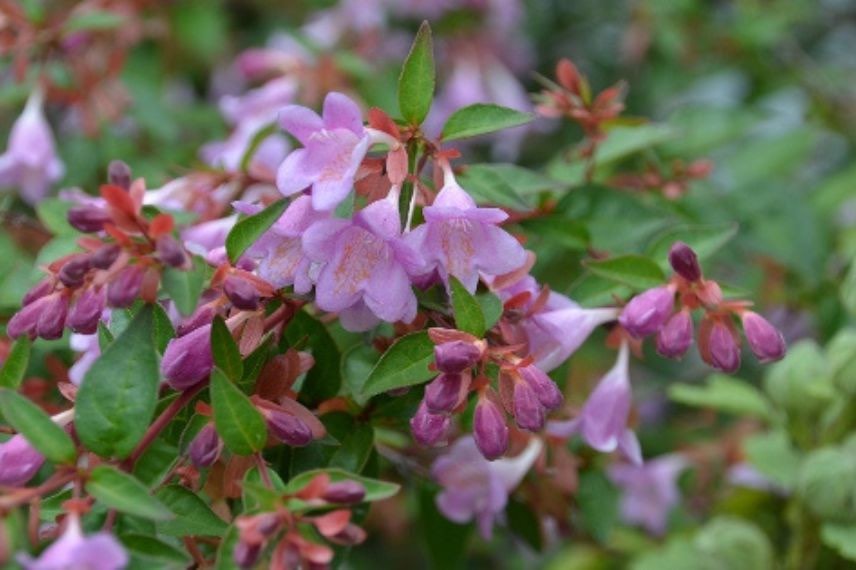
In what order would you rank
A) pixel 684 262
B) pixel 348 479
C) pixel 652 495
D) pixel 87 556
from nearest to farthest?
1. pixel 87 556
2. pixel 348 479
3. pixel 684 262
4. pixel 652 495

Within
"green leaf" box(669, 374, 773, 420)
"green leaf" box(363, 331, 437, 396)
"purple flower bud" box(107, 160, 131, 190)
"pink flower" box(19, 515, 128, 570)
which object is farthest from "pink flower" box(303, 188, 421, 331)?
"green leaf" box(669, 374, 773, 420)

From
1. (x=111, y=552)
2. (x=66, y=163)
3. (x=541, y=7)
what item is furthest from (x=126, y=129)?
(x=111, y=552)

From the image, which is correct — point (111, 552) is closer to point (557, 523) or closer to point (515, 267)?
point (515, 267)

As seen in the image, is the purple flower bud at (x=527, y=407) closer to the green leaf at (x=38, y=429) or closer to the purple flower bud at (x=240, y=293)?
the purple flower bud at (x=240, y=293)

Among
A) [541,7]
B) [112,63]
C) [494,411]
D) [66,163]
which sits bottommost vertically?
[541,7]

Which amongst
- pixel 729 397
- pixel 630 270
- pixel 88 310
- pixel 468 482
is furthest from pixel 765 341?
pixel 729 397

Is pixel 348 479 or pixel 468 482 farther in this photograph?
pixel 468 482

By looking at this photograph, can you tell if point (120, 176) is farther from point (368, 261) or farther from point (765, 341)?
point (765, 341)

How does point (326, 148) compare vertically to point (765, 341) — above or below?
above
